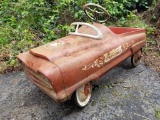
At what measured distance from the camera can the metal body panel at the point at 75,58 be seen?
2.34m

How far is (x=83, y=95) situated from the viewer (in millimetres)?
2709

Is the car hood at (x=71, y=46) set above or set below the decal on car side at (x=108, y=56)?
above

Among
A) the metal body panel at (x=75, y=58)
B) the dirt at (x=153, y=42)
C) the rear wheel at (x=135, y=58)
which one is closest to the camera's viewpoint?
the metal body panel at (x=75, y=58)

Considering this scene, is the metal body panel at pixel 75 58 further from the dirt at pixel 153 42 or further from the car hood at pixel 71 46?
the dirt at pixel 153 42

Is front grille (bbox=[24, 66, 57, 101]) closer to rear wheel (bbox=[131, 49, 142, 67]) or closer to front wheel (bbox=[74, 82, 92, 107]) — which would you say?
front wheel (bbox=[74, 82, 92, 107])

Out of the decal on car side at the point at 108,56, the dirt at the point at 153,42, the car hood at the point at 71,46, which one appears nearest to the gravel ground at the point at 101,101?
the dirt at the point at 153,42

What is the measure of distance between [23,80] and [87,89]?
1.27 meters

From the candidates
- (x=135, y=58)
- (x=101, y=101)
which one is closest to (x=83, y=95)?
(x=101, y=101)

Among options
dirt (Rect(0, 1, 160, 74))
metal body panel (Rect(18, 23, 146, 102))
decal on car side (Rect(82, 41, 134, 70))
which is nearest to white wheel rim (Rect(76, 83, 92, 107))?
metal body panel (Rect(18, 23, 146, 102))

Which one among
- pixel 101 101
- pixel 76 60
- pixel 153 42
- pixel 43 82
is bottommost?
pixel 101 101

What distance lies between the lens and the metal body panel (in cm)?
234

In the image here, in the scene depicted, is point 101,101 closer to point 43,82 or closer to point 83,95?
point 83,95

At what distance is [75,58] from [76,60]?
3 centimetres

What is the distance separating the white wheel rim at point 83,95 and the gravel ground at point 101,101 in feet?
0.30
